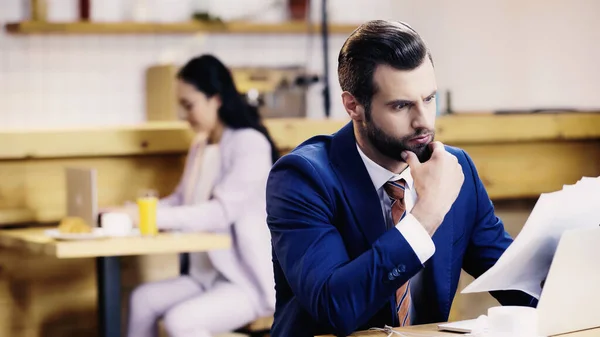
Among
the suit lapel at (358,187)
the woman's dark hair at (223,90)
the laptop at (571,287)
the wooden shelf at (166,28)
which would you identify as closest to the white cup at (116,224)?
the woman's dark hair at (223,90)

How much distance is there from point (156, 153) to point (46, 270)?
0.60m

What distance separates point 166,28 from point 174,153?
280 cm

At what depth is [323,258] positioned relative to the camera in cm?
167

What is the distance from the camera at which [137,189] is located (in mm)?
3689

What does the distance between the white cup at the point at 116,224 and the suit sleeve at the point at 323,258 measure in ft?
4.81

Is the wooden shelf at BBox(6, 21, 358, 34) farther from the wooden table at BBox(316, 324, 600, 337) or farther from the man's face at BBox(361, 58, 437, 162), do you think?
the wooden table at BBox(316, 324, 600, 337)

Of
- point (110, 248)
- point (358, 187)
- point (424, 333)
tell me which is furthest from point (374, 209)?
point (110, 248)

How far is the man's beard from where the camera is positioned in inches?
69.5

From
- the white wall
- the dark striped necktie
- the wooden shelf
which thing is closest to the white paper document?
the dark striped necktie

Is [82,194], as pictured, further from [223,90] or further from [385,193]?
[385,193]

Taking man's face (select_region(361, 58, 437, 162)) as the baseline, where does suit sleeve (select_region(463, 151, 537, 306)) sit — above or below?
below

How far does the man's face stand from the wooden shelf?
4.57 metres

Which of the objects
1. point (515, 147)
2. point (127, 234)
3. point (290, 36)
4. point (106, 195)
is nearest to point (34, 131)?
point (106, 195)

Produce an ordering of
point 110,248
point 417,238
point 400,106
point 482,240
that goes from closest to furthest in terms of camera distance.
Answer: point 417,238
point 400,106
point 482,240
point 110,248
